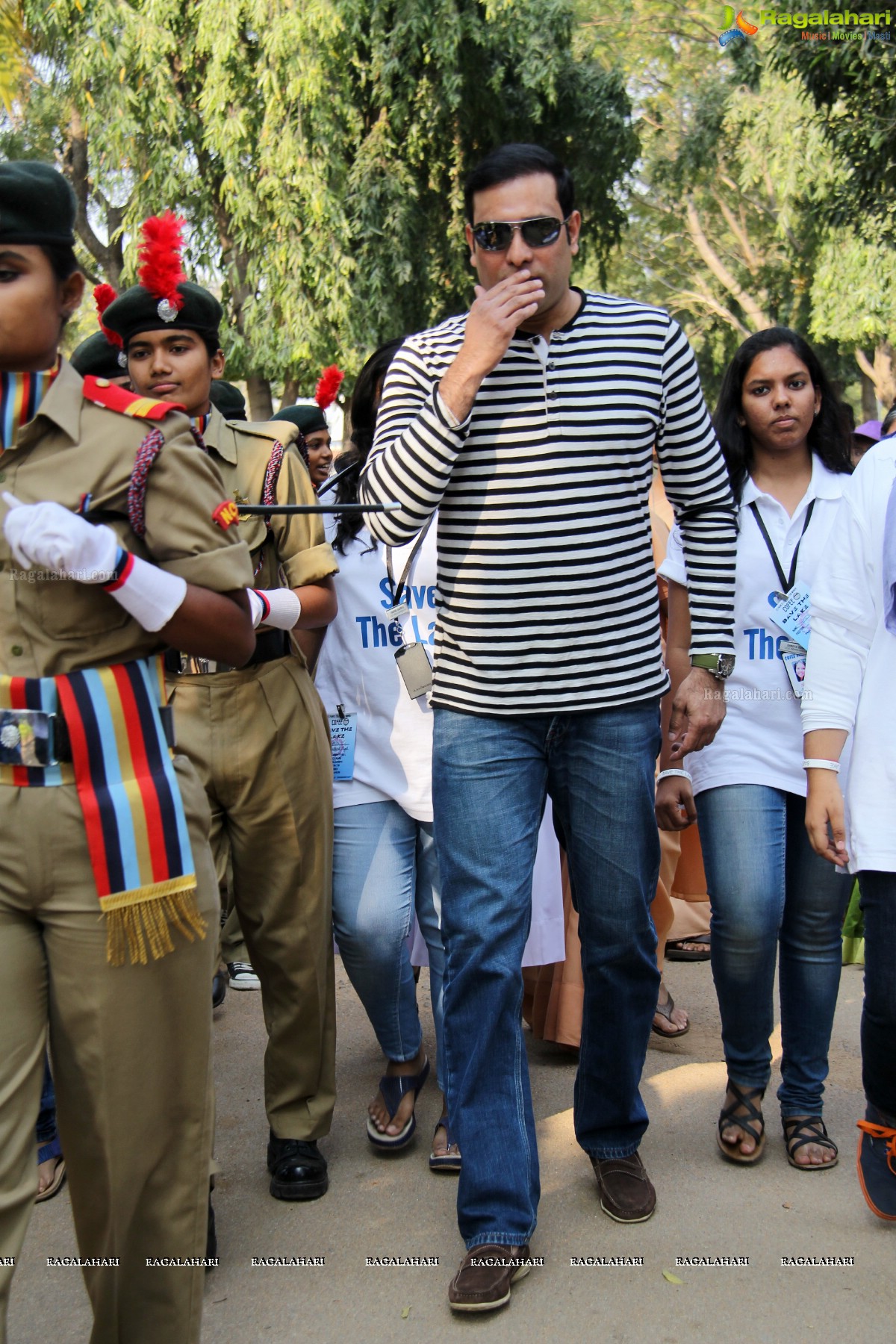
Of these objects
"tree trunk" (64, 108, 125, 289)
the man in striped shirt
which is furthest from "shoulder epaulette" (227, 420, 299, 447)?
"tree trunk" (64, 108, 125, 289)

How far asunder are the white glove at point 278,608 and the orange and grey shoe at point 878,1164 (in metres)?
1.83

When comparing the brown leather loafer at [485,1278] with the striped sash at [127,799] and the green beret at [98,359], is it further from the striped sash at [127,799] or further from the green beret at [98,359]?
the green beret at [98,359]

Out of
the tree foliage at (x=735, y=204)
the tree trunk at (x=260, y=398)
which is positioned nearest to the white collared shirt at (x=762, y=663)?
the tree foliage at (x=735, y=204)

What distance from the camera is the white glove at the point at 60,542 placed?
2.04m

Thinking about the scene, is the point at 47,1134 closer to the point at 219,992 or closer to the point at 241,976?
the point at 219,992

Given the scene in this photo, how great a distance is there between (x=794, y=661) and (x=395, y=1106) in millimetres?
1670

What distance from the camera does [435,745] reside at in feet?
10.4

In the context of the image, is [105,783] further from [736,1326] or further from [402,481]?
[736,1326]

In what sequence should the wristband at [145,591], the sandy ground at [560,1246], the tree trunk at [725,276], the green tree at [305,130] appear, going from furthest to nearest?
the tree trunk at [725,276] → the green tree at [305,130] → the sandy ground at [560,1246] → the wristband at [145,591]

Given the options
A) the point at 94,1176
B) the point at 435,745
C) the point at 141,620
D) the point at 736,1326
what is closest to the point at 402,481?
the point at 435,745

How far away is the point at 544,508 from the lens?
9.86 feet

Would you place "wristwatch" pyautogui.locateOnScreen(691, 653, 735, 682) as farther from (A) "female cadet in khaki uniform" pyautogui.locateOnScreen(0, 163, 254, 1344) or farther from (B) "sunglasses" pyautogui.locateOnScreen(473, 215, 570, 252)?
(A) "female cadet in khaki uniform" pyautogui.locateOnScreen(0, 163, 254, 1344)

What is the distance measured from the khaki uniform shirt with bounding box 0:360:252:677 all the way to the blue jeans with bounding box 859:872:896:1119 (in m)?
1.66

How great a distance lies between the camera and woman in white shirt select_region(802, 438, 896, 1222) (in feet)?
10.0
